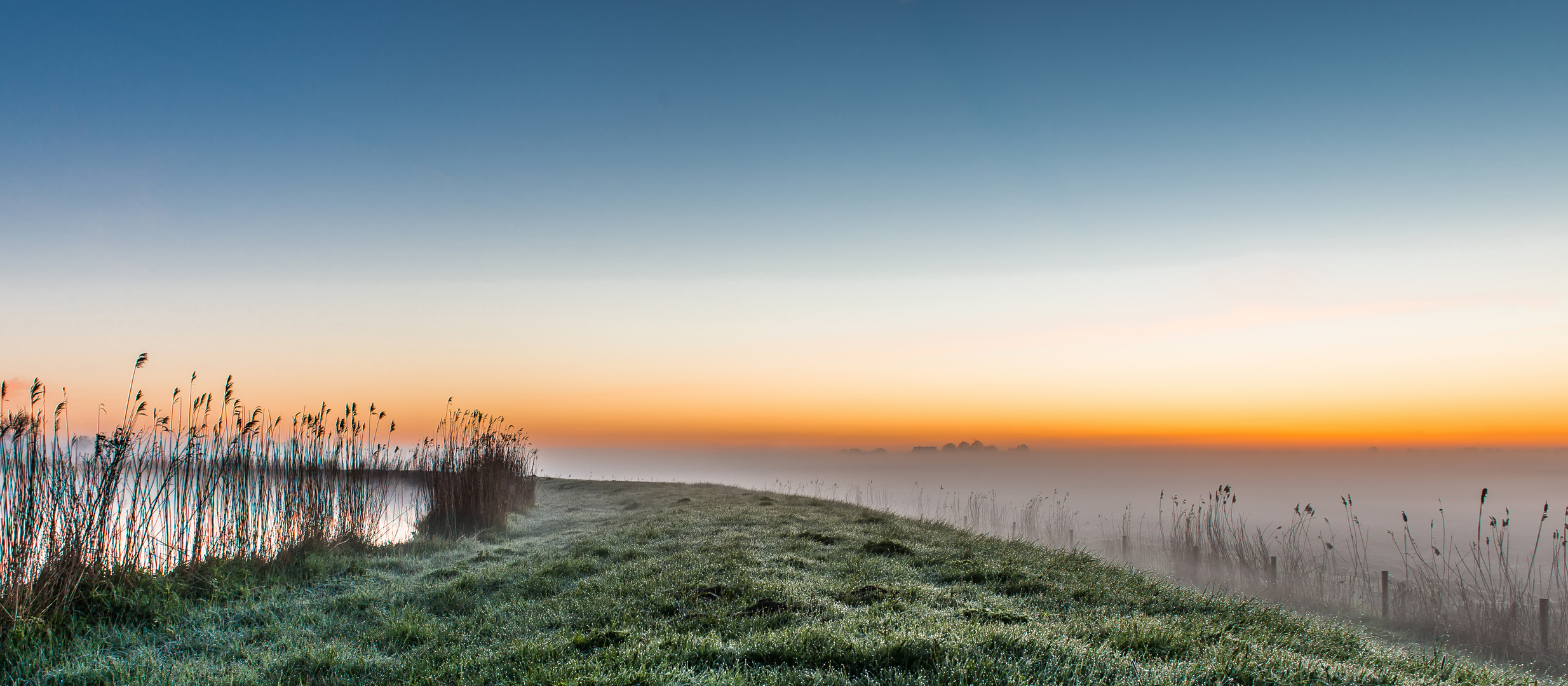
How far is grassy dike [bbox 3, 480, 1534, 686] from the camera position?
4.85m

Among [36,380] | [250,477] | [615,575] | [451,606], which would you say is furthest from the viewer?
[250,477]

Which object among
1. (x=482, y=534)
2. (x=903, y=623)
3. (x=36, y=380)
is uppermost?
(x=36, y=380)

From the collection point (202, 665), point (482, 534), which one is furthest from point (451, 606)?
point (482, 534)

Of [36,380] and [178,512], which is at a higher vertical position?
[36,380]

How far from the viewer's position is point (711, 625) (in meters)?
6.55

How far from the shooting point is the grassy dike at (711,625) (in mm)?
4852

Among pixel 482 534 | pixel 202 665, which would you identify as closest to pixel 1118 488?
pixel 482 534

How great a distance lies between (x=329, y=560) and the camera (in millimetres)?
10836

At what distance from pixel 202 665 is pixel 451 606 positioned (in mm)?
2627

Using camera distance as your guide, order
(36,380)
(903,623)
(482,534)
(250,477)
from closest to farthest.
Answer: (903,623)
(36,380)
(250,477)
(482,534)

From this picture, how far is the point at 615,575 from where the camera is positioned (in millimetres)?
9344

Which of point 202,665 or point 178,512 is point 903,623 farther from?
point 178,512

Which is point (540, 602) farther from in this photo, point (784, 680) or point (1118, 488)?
point (1118, 488)

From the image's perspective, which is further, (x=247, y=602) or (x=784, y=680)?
(x=247, y=602)
